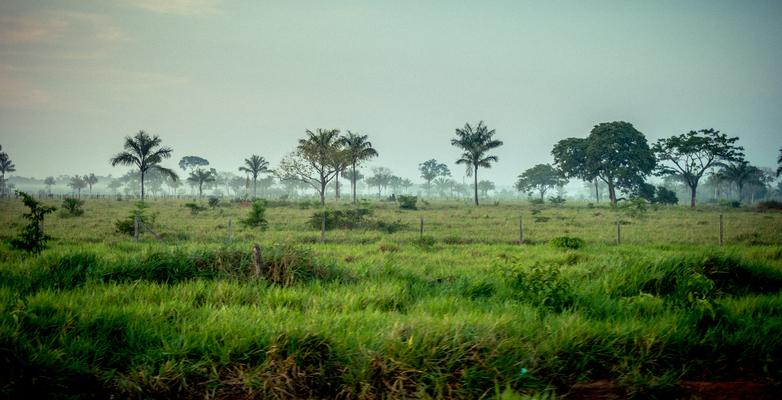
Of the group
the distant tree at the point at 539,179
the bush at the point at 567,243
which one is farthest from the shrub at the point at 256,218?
the distant tree at the point at 539,179

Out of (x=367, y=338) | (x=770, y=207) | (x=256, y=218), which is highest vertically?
(x=770, y=207)

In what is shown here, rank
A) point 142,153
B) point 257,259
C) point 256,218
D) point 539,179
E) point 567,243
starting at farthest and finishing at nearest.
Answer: point 539,179
point 142,153
point 256,218
point 567,243
point 257,259

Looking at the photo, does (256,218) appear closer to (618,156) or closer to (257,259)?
(257,259)

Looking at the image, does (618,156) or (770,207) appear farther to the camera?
(618,156)

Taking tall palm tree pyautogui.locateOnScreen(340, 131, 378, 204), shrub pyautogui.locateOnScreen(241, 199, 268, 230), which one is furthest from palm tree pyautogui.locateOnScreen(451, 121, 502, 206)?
shrub pyautogui.locateOnScreen(241, 199, 268, 230)

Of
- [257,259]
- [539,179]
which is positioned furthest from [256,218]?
[539,179]

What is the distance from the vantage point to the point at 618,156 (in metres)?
60.2

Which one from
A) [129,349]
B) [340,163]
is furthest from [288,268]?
[340,163]

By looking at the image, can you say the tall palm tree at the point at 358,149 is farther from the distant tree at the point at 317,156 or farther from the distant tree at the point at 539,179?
the distant tree at the point at 539,179

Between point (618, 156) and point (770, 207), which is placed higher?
point (618, 156)

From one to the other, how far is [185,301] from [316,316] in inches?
89.9

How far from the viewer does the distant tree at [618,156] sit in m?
59.5

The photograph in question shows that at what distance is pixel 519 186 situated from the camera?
111750 mm

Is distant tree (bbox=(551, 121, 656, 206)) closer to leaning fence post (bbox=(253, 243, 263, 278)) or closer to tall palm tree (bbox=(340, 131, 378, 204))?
tall palm tree (bbox=(340, 131, 378, 204))
